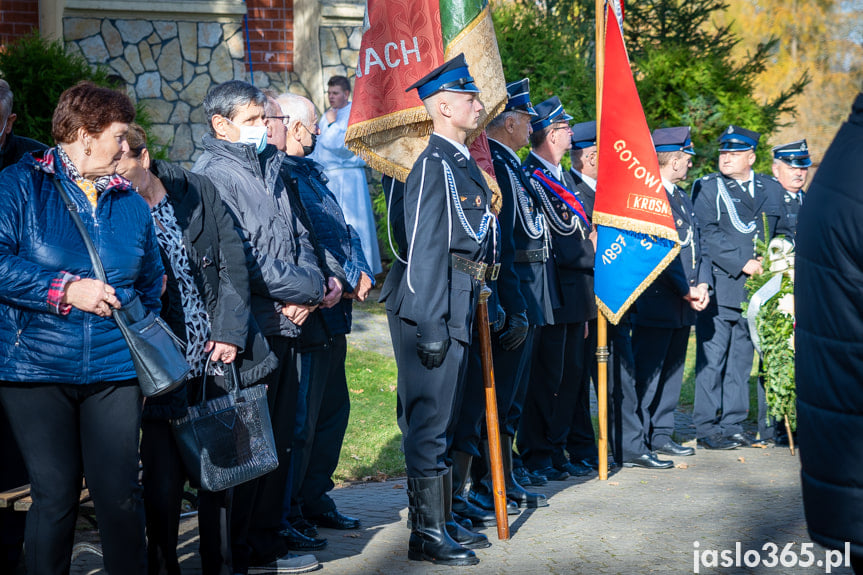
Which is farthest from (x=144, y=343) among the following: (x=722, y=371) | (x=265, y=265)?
(x=722, y=371)

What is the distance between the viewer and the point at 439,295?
5.07 metres

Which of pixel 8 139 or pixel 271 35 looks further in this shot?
pixel 271 35

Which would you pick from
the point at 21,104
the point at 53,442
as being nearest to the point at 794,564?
the point at 53,442

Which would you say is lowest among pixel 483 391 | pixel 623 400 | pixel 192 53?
pixel 623 400

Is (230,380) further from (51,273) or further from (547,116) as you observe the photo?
(547,116)

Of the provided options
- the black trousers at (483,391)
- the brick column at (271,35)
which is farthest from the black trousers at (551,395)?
the brick column at (271,35)

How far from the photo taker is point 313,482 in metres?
5.87

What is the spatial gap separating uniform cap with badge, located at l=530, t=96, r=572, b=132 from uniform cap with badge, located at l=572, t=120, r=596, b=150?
62 centimetres

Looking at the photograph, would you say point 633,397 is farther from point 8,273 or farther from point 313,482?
point 8,273

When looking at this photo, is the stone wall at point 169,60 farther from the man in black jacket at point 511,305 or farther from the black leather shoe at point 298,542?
the black leather shoe at point 298,542

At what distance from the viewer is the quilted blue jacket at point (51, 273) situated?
145 inches

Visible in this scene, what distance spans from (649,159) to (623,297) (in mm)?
959

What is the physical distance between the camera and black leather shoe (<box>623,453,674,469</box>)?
24.7 feet

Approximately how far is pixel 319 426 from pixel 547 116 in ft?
9.00
